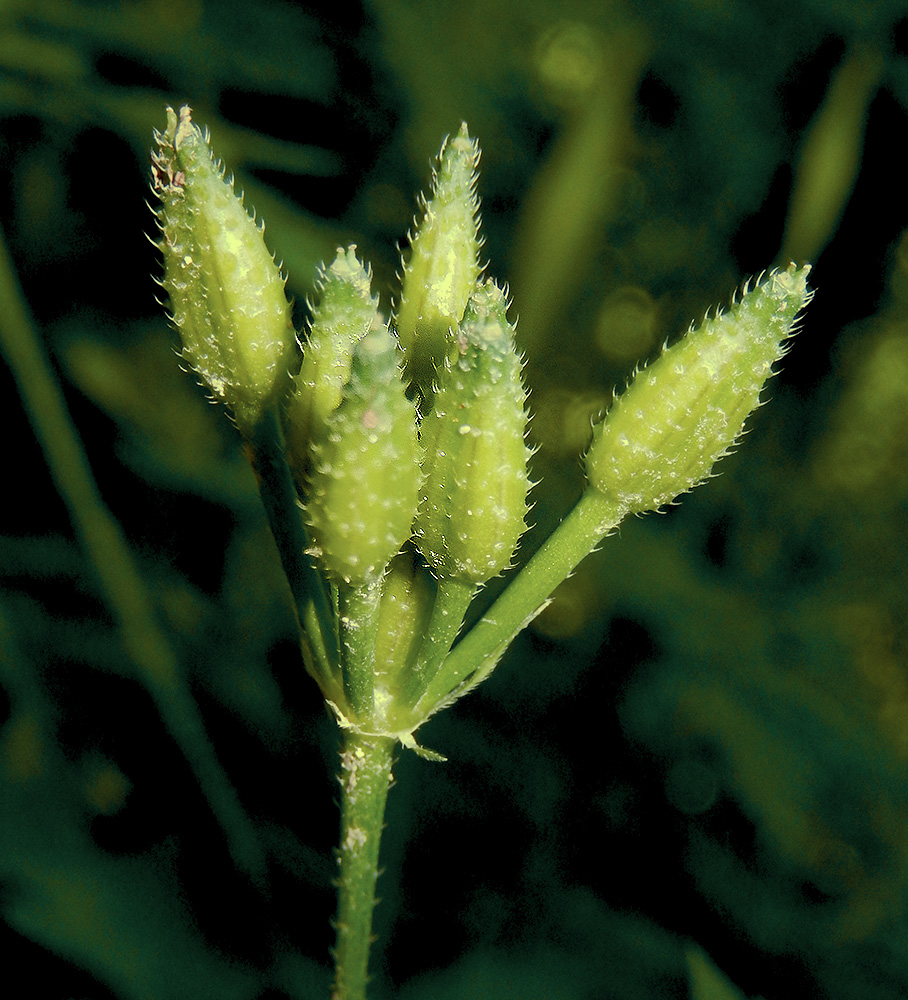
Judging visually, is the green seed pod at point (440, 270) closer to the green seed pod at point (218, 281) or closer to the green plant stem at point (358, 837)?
the green seed pod at point (218, 281)

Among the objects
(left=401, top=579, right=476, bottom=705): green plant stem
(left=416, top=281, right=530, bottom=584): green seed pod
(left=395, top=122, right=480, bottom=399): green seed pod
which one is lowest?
(left=401, top=579, right=476, bottom=705): green plant stem

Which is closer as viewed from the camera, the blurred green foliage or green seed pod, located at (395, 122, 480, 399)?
green seed pod, located at (395, 122, 480, 399)

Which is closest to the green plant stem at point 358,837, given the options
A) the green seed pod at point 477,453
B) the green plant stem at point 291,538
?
the green plant stem at point 291,538

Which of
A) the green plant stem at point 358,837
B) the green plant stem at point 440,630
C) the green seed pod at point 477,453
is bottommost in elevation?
the green plant stem at point 358,837

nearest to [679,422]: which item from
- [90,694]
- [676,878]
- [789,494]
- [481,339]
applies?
[481,339]

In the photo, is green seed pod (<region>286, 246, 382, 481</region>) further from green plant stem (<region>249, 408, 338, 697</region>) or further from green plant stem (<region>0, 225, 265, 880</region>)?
green plant stem (<region>0, 225, 265, 880</region>)

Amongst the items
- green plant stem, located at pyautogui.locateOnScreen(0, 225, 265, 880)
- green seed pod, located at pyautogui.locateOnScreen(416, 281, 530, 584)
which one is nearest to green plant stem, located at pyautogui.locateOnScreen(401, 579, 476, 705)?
green seed pod, located at pyautogui.locateOnScreen(416, 281, 530, 584)
